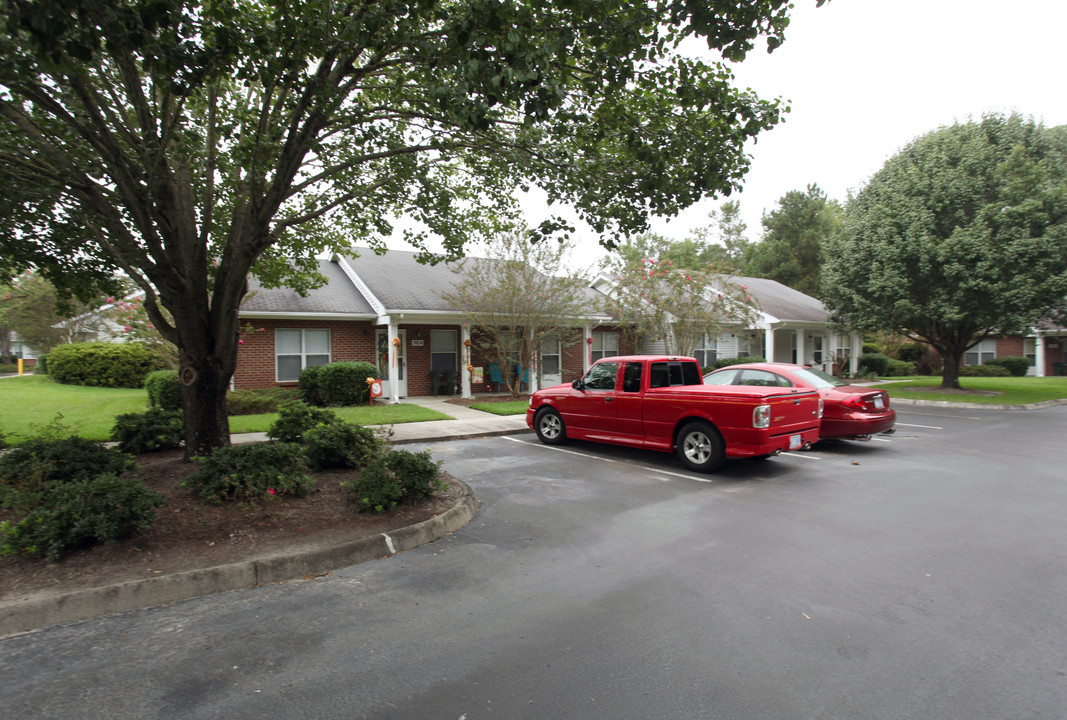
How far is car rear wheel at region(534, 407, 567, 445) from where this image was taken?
1060 centimetres

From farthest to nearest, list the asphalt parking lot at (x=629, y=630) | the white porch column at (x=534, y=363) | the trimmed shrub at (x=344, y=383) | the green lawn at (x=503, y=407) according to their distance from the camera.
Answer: the white porch column at (x=534, y=363) → the trimmed shrub at (x=344, y=383) → the green lawn at (x=503, y=407) → the asphalt parking lot at (x=629, y=630)

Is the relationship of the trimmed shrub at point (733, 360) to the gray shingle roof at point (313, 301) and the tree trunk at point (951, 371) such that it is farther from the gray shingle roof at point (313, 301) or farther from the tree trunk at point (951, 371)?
the gray shingle roof at point (313, 301)

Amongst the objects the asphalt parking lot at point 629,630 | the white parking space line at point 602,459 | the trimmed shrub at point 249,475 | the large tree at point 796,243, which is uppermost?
the large tree at point 796,243

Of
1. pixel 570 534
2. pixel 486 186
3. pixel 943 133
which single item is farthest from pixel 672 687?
pixel 943 133

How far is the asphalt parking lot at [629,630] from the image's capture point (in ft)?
9.59

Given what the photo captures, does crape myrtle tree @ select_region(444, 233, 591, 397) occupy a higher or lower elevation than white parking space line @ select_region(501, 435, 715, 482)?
higher

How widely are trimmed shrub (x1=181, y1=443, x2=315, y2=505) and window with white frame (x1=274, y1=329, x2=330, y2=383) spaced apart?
11370 mm

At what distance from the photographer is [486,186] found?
930 cm

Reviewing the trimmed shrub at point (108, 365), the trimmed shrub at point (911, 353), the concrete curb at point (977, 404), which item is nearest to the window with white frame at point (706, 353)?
the concrete curb at point (977, 404)

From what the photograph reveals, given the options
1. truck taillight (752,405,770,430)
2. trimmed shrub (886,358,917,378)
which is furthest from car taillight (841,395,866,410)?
trimmed shrub (886,358,917,378)

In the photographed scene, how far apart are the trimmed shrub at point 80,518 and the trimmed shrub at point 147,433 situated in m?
3.42

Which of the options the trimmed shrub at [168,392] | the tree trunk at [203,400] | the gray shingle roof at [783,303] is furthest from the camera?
the gray shingle roof at [783,303]

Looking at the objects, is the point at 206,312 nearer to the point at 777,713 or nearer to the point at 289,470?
the point at 289,470

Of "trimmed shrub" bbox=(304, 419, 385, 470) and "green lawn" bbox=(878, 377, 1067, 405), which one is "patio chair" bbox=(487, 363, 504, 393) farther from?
"trimmed shrub" bbox=(304, 419, 385, 470)
